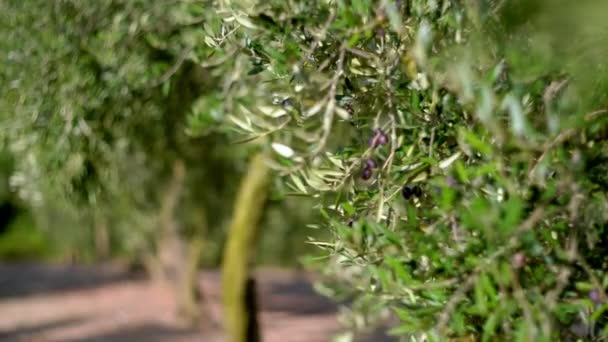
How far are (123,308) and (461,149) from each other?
17.3 meters

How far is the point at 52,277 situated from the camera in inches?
967

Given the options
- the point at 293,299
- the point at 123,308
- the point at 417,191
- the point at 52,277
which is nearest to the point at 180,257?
the point at 123,308

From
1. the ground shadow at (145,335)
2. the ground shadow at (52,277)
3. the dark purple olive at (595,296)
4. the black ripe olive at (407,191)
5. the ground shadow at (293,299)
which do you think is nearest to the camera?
the dark purple olive at (595,296)

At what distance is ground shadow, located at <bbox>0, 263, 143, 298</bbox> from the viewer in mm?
22297

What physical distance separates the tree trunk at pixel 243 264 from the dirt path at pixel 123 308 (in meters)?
7.51

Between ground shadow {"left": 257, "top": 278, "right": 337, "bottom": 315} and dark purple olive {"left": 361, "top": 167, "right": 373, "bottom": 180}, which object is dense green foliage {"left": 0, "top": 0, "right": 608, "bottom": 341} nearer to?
dark purple olive {"left": 361, "top": 167, "right": 373, "bottom": 180}

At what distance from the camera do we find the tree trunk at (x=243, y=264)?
7.24 m

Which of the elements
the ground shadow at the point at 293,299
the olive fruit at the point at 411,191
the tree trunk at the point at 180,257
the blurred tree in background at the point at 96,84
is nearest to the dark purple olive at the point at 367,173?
the olive fruit at the point at 411,191

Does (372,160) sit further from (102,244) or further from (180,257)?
(102,244)

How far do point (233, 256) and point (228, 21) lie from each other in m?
4.37

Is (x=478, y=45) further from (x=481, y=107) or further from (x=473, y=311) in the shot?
(x=473, y=311)

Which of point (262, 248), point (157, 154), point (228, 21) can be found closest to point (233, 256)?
point (157, 154)

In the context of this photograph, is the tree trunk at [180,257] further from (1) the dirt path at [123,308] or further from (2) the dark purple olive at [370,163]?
(2) the dark purple olive at [370,163]

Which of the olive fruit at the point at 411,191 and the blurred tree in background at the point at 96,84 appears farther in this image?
the blurred tree in background at the point at 96,84
